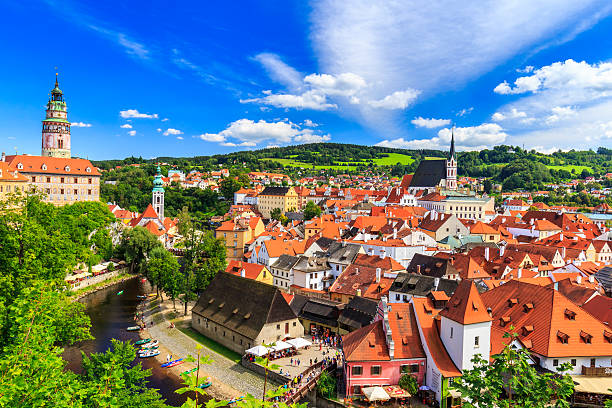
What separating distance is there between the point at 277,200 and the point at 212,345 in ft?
239

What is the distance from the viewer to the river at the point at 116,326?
2576 centimetres

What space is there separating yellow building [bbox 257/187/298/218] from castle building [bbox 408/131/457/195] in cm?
3245

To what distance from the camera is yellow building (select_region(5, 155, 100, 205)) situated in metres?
63.0

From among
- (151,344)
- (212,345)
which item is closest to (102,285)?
(151,344)

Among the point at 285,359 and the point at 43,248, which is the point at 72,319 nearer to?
the point at 43,248

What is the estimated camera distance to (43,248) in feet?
73.6

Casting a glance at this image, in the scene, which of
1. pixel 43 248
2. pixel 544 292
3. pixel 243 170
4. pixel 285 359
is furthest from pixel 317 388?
pixel 243 170

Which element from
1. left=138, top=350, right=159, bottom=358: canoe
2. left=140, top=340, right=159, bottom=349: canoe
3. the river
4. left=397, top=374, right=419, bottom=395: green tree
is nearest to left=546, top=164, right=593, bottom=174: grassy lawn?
the river

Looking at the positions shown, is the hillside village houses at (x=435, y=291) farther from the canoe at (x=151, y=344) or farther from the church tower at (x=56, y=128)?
the church tower at (x=56, y=128)

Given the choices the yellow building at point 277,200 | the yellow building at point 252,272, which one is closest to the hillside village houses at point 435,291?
the yellow building at point 252,272

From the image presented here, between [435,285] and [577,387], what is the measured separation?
12.8m

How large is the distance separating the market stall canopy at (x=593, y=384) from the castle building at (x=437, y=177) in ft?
267

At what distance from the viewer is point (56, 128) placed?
7906 cm

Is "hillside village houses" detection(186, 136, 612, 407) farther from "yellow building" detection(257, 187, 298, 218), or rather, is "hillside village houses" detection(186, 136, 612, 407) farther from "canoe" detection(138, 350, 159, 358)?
"yellow building" detection(257, 187, 298, 218)
